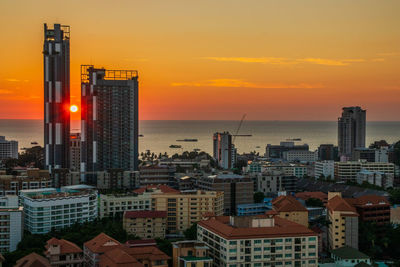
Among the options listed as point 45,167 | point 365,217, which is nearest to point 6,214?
point 365,217

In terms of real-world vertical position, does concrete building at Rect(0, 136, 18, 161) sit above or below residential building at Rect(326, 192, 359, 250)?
above

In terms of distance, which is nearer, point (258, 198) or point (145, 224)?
point (145, 224)

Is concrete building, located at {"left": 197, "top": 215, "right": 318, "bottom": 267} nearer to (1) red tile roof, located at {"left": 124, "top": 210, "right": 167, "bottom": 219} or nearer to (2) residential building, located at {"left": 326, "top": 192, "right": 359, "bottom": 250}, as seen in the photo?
(2) residential building, located at {"left": 326, "top": 192, "right": 359, "bottom": 250}

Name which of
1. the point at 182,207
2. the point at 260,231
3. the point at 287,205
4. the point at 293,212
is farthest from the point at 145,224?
the point at 260,231

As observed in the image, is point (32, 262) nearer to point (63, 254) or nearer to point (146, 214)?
point (63, 254)

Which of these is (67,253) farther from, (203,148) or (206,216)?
(203,148)

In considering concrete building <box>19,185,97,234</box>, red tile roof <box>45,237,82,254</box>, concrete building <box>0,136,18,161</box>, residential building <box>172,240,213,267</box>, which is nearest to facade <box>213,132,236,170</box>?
concrete building <box>0,136,18,161</box>

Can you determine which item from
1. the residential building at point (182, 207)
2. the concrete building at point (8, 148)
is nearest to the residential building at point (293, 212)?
the residential building at point (182, 207)
